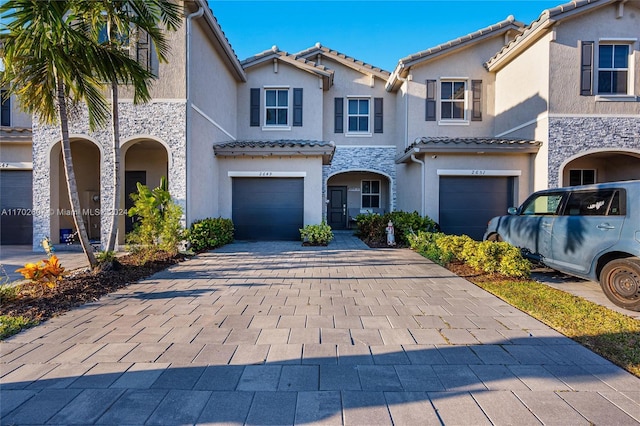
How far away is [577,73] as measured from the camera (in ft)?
35.1

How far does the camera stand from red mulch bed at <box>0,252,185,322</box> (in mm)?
4504

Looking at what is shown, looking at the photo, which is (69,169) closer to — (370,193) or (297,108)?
(297,108)

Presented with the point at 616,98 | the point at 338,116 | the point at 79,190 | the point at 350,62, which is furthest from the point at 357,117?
the point at 79,190

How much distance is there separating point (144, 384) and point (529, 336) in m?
4.12

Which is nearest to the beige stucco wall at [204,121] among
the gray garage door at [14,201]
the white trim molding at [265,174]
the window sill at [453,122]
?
the white trim molding at [265,174]

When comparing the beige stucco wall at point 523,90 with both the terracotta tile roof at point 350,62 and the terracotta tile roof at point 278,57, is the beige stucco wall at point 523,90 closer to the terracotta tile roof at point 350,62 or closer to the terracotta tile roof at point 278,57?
the terracotta tile roof at point 350,62

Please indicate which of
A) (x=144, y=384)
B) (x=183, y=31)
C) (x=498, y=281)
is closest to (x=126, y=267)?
(x=144, y=384)

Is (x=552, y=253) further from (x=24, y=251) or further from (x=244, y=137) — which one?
(x=24, y=251)

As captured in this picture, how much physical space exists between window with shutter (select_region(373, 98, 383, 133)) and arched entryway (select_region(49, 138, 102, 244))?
11677mm

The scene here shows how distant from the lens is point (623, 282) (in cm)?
491

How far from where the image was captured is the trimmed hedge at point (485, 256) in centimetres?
634

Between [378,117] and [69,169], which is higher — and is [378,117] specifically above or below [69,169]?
above

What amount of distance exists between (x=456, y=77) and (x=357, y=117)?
4.75 m

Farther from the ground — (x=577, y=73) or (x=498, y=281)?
(x=577, y=73)
